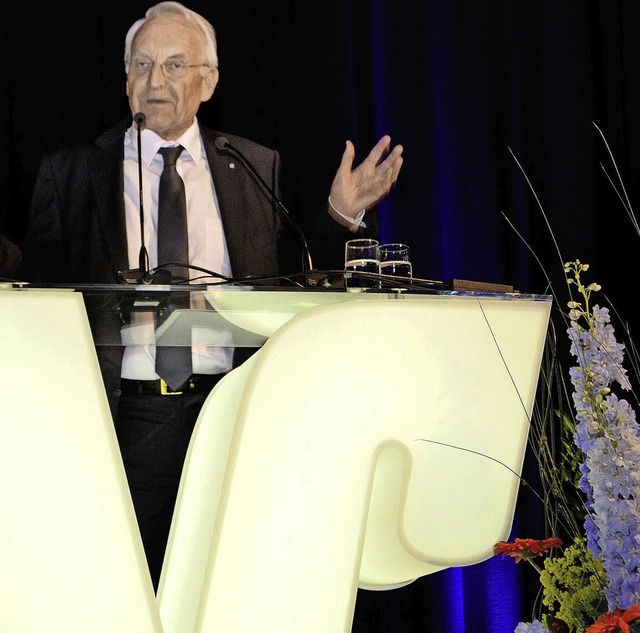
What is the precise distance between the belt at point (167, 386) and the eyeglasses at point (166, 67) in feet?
4.03

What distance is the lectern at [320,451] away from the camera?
0.95m

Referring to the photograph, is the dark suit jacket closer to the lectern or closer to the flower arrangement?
the lectern

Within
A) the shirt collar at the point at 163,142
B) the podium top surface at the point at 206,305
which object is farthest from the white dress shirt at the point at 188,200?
the podium top surface at the point at 206,305

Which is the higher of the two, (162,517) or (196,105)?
(196,105)

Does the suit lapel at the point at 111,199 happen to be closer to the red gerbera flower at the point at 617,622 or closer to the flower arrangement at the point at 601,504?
the flower arrangement at the point at 601,504

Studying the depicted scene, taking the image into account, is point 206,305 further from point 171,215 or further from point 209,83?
point 209,83

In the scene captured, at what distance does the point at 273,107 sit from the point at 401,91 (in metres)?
0.43

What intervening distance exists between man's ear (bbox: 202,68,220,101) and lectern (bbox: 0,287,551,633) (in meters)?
1.97

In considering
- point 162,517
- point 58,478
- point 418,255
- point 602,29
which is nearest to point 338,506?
point 58,478

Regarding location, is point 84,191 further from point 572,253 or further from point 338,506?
point 338,506

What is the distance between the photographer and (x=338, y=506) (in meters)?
0.98

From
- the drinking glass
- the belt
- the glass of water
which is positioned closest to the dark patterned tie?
the belt

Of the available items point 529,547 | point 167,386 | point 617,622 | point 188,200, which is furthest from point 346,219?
point 617,622

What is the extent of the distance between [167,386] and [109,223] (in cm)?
132
